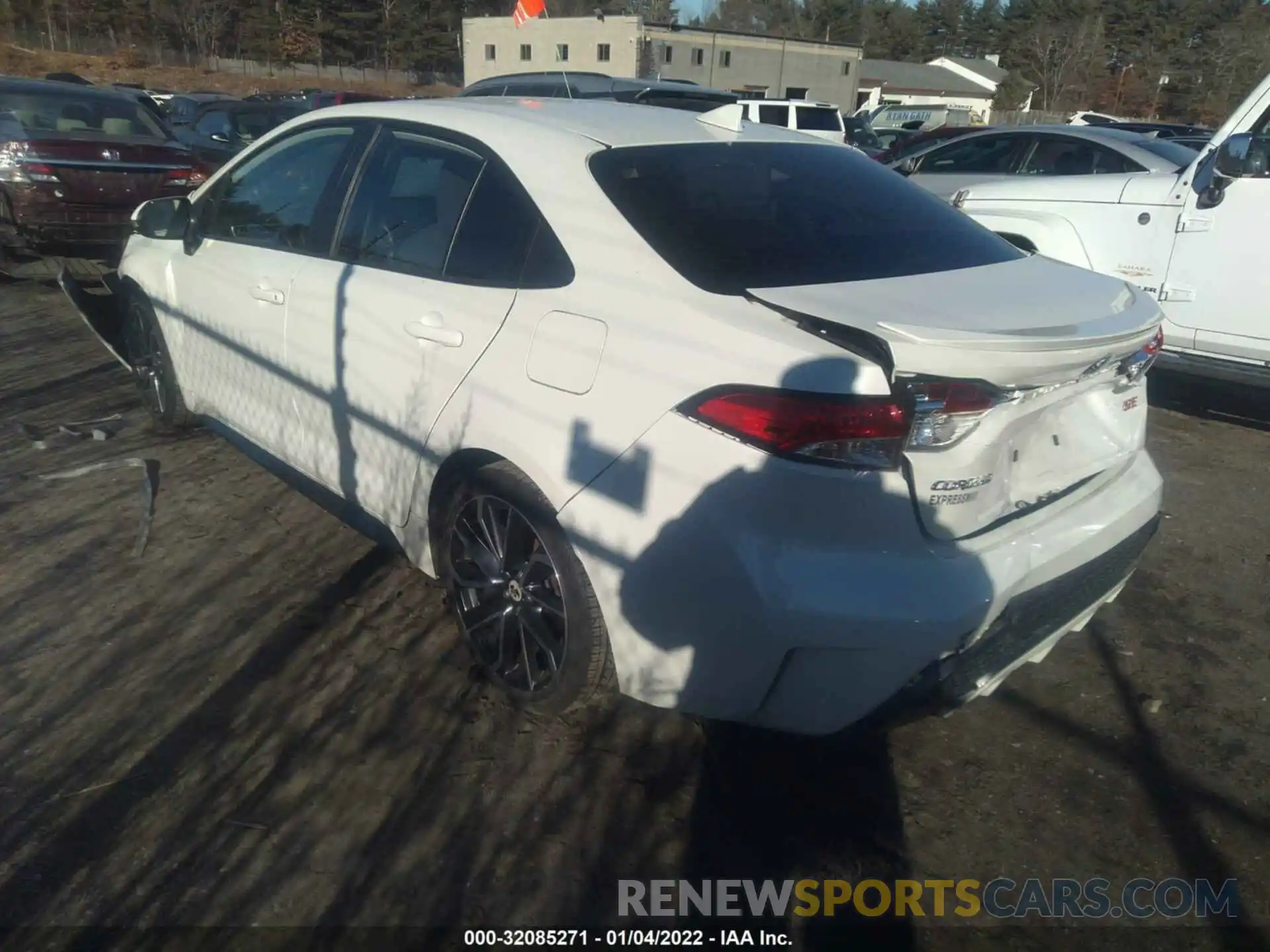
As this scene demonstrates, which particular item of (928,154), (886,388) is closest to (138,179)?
(928,154)

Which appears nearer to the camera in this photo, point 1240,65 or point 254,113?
point 254,113

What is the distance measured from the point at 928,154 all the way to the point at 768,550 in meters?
7.85

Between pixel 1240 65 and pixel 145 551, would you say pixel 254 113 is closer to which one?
pixel 145 551

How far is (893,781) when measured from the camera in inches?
115

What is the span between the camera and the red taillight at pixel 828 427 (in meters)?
2.29

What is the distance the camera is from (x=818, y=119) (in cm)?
1972

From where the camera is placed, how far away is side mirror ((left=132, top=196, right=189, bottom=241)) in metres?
4.55

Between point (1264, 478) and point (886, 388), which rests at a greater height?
point (886, 388)

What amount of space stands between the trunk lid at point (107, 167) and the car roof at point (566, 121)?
18.2 feet

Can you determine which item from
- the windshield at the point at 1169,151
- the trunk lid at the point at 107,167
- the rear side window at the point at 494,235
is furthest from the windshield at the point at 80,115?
the windshield at the point at 1169,151

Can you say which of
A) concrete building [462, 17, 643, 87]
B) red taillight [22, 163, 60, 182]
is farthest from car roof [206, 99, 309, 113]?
concrete building [462, 17, 643, 87]

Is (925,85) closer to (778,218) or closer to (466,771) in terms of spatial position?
(778,218)

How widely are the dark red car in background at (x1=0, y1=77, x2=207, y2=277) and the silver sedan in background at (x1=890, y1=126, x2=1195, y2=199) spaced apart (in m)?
6.12

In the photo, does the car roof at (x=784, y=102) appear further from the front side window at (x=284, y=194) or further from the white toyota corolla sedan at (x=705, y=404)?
the white toyota corolla sedan at (x=705, y=404)
